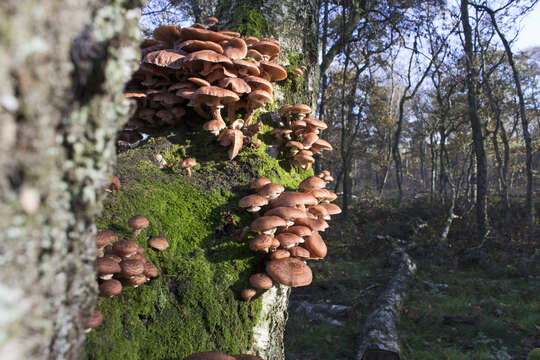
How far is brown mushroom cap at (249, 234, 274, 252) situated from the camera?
6.47 ft

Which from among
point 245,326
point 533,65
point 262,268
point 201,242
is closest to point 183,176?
point 201,242

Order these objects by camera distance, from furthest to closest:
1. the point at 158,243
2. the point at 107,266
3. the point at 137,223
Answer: the point at 158,243, the point at 137,223, the point at 107,266

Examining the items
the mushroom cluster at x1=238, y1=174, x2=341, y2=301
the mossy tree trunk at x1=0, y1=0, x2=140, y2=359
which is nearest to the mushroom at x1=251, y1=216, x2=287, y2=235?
the mushroom cluster at x1=238, y1=174, x2=341, y2=301

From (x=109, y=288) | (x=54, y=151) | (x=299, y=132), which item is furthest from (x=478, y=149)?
(x=54, y=151)

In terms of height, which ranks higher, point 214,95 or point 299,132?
point 214,95

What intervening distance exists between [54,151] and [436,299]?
30.3 ft

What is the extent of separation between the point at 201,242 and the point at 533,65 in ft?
94.2

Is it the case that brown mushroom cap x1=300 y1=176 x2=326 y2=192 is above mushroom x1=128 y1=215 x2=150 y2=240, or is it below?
above

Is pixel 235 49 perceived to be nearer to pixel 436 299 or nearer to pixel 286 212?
pixel 286 212

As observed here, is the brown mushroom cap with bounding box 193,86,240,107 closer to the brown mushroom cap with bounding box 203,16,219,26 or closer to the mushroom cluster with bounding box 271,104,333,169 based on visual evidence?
the mushroom cluster with bounding box 271,104,333,169

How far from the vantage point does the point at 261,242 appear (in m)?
1.97

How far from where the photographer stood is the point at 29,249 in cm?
53

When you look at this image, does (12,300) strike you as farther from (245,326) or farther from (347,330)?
(347,330)

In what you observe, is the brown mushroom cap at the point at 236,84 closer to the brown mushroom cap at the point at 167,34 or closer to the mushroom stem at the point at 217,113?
the mushroom stem at the point at 217,113
